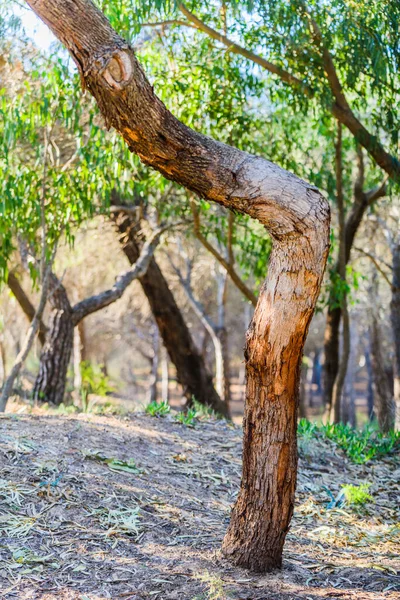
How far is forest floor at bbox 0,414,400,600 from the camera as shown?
10.2ft

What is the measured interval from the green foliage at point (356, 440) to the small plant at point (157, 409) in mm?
1264

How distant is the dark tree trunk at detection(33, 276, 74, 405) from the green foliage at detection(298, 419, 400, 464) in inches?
131

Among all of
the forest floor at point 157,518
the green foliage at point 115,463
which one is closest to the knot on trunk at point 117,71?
the forest floor at point 157,518

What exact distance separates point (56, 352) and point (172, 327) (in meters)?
2.18

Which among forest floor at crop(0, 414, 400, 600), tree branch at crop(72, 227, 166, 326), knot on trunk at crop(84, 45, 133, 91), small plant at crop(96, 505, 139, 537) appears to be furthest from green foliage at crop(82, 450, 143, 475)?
tree branch at crop(72, 227, 166, 326)

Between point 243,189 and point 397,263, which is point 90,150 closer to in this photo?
point 243,189

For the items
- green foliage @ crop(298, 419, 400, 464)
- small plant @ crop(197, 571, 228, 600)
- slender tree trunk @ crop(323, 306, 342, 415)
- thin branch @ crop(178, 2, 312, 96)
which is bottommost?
small plant @ crop(197, 571, 228, 600)

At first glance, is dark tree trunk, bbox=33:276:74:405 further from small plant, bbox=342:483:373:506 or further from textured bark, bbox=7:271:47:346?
small plant, bbox=342:483:373:506

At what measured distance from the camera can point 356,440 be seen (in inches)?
231

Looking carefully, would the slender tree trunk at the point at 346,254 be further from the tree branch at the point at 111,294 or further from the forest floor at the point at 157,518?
the forest floor at the point at 157,518

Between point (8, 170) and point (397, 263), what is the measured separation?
23.2 ft

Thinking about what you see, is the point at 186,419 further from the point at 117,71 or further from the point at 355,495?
the point at 117,71

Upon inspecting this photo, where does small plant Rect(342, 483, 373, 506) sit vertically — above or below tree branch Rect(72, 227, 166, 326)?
below

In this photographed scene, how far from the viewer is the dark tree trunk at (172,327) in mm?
9695
